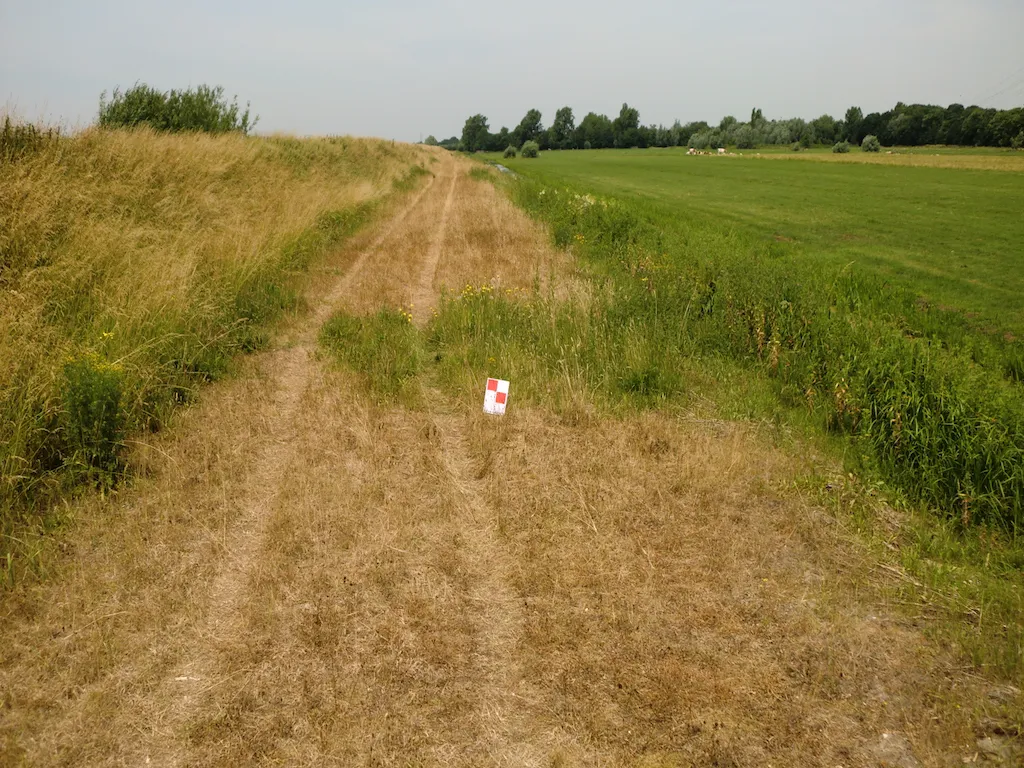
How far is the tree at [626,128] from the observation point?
131 metres

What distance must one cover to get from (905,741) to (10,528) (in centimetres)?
546

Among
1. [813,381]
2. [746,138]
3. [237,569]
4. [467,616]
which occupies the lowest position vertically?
[467,616]

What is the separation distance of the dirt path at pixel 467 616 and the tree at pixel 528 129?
14911 centimetres

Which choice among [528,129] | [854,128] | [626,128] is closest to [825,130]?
[854,128]

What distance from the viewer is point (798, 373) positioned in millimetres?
7348

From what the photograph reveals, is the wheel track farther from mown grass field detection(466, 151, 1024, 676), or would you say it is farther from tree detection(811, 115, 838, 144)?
tree detection(811, 115, 838, 144)

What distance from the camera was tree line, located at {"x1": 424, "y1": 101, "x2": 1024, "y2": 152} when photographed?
7069 centimetres

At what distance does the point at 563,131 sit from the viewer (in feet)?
464

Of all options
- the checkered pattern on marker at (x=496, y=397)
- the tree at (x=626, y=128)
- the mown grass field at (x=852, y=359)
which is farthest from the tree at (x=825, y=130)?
the checkered pattern on marker at (x=496, y=397)

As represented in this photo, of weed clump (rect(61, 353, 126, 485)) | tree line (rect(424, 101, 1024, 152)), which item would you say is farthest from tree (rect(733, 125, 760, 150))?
weed clump (rect(61, 353, 126, 485))

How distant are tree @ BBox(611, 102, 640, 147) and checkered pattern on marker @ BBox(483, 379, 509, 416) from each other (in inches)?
5327

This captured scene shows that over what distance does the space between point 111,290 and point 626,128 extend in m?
141

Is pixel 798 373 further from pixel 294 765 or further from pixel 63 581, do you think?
pixel 63 581

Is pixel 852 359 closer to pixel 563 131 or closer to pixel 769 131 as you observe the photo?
pixel 769 131
